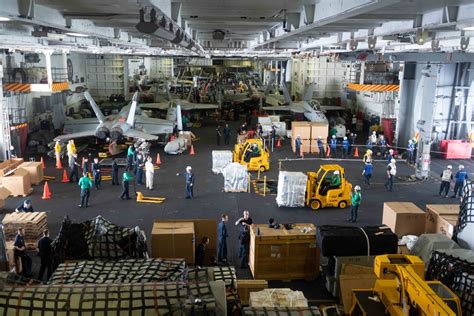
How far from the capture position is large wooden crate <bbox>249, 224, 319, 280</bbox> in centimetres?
1100

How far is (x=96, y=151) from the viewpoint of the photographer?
2512cm

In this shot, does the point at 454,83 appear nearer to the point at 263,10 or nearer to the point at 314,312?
the point at 263,10

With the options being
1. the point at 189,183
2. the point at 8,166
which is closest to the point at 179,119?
the point at 8,166

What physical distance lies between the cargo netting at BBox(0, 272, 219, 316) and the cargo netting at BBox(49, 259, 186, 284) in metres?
1.58

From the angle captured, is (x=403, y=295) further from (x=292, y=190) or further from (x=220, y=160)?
(x=220, y=160)

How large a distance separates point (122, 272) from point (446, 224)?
9167mm

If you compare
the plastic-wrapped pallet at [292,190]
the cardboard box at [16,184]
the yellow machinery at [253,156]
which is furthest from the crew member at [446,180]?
the cardboard box at [16,184]

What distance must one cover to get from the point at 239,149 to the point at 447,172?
925cm

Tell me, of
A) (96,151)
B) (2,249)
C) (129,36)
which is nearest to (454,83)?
(129,36)

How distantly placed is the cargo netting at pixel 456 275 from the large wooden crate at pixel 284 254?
291cm

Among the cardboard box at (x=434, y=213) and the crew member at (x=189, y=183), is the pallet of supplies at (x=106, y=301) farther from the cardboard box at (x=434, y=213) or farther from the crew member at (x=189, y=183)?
the crew member at (x=189, y=183)

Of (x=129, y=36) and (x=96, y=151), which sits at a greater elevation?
(x=129, y=36)

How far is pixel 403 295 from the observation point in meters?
6.98

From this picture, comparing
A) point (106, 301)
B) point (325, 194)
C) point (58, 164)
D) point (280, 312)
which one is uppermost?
point (106, 301)
